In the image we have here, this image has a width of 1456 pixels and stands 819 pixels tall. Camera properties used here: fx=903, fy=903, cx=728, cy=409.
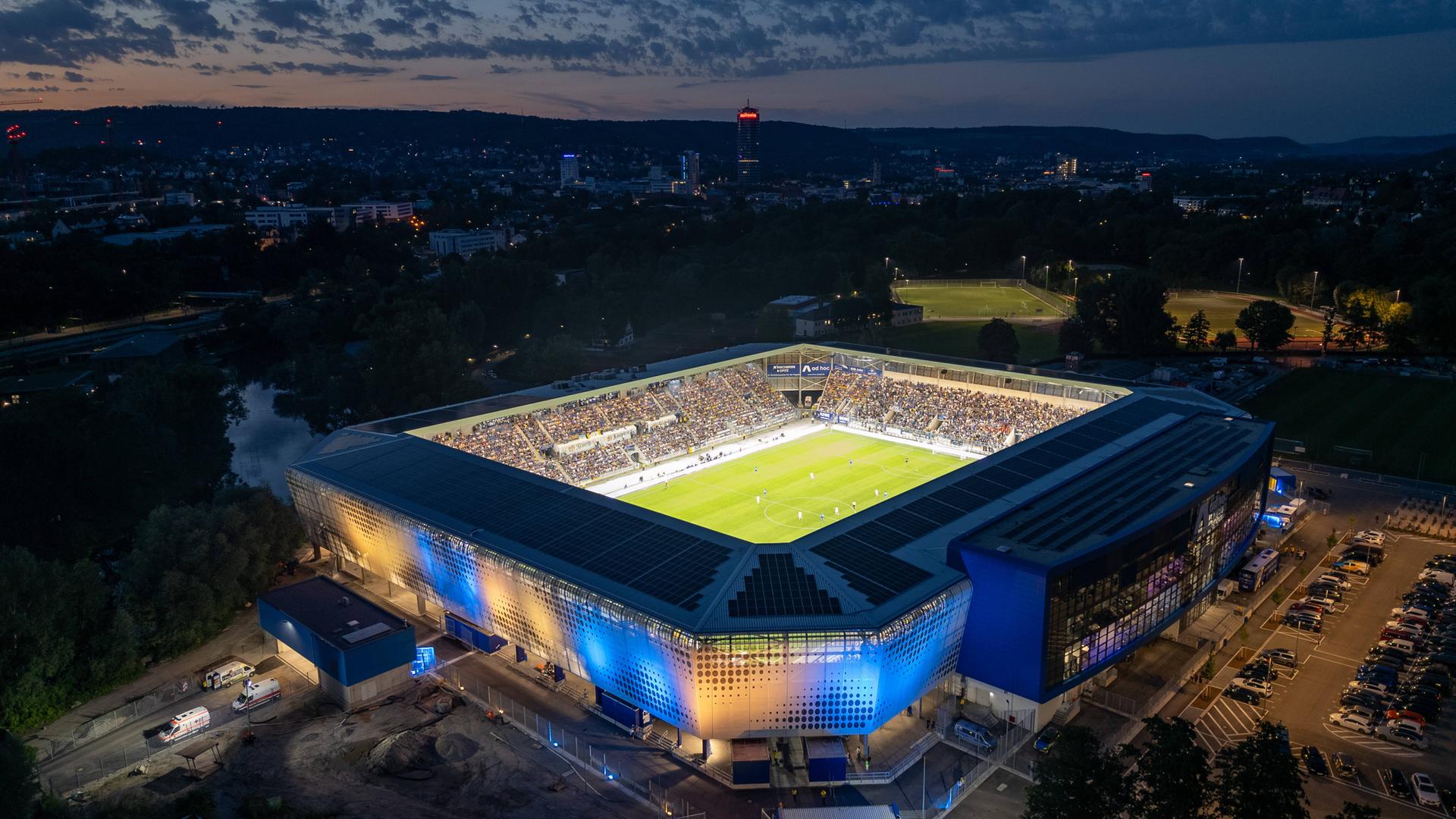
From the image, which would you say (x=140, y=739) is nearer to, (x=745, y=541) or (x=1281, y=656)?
(x=745, y=541)

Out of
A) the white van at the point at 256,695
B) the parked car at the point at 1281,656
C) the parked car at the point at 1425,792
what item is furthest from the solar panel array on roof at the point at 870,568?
the white van at the point at 256,695

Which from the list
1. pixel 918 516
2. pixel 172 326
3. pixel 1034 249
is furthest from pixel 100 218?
pixel 918 516

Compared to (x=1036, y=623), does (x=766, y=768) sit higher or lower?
lower

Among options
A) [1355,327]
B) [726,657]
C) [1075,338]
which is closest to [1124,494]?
[726,657]

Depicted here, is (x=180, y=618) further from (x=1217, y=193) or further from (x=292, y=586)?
(x=1217, y=193)

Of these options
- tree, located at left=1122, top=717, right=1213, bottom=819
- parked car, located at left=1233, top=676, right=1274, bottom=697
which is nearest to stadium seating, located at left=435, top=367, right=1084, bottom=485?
parked car, located at left=1233, top=676, right=1274, bottom=697

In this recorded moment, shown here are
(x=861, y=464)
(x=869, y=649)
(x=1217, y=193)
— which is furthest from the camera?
(x=1217, y=193)
